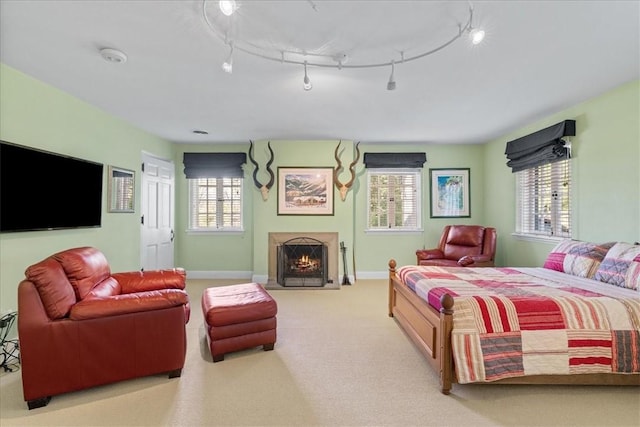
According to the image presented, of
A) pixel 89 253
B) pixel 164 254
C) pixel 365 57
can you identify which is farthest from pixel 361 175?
pixel 89 253

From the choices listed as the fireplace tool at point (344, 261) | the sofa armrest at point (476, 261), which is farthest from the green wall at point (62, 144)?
the sofa armrest at point (476, 261)

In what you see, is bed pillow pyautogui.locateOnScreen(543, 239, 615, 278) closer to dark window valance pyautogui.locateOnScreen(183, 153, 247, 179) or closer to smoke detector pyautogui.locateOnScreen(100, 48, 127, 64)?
smoke detector pyautogui.locateOnScreen(100, 48, 127, 64)

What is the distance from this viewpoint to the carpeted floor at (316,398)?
1.85 metres

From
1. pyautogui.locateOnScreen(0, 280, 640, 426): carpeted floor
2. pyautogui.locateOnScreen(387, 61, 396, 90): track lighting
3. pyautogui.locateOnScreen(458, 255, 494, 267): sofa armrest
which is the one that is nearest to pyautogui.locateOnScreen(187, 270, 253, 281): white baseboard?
pyautogui.locateOnScreen(0, 280, 640, 426): carpeted floor

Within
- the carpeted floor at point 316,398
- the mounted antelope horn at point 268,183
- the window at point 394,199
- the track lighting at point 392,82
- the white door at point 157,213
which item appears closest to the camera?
the carpeted floor at point 316,398

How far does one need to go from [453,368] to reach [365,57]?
2418 millimetres

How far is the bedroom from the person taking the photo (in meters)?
2.83

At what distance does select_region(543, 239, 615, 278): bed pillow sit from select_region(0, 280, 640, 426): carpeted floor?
1.13m

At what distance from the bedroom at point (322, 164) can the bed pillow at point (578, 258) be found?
38 cm

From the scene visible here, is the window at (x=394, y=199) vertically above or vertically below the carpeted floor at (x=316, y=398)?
above

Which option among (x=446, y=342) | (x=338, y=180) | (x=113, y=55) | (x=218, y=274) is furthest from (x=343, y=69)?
(x=218, y=274)

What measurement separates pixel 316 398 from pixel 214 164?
14.8 ft

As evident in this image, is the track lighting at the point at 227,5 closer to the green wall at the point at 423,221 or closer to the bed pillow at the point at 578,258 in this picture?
the bed pillow at the point at 578,258

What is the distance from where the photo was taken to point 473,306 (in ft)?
6.93
